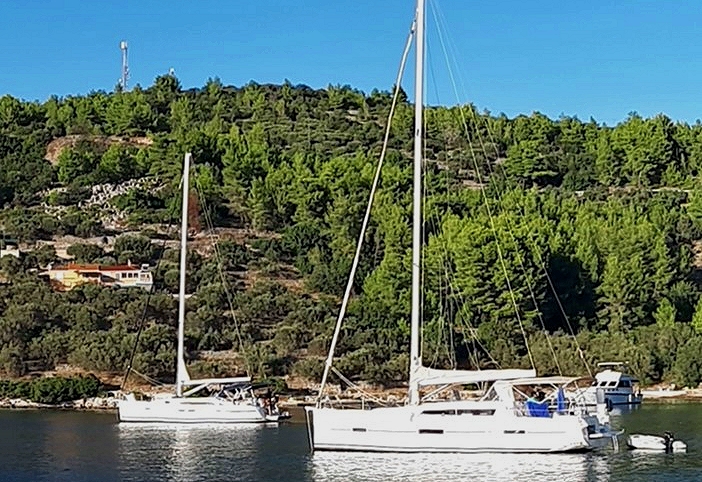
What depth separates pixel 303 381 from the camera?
45250mm

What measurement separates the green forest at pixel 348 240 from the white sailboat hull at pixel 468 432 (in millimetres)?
9829

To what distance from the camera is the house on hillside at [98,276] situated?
56781 mm

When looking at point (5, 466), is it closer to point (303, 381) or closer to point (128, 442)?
point (128, 442)

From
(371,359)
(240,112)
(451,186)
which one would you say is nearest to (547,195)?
(451,186)

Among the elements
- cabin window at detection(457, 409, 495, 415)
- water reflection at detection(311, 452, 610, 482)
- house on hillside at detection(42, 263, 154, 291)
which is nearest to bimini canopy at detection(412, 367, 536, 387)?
cabin window at detection(457, 409, 495, 415)

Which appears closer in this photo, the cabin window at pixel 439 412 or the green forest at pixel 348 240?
the cabin window at pixel 439 412

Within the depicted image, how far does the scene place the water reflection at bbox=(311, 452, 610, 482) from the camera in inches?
822

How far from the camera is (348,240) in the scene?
62188mm

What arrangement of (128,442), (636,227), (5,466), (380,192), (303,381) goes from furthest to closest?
(380,192), (636,227), (303,381), (128,442), (5,466)

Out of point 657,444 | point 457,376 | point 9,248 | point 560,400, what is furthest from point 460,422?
point 9,248

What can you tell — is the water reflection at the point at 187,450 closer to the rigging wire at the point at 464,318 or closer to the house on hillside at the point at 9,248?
the rigging wire at the point at 464,318

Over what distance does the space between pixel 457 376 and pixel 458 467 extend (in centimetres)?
201

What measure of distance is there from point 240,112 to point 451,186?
3129 centimetres

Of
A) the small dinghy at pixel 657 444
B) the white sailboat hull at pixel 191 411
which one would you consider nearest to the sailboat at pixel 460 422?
the small dinghy at pixel 657 444
